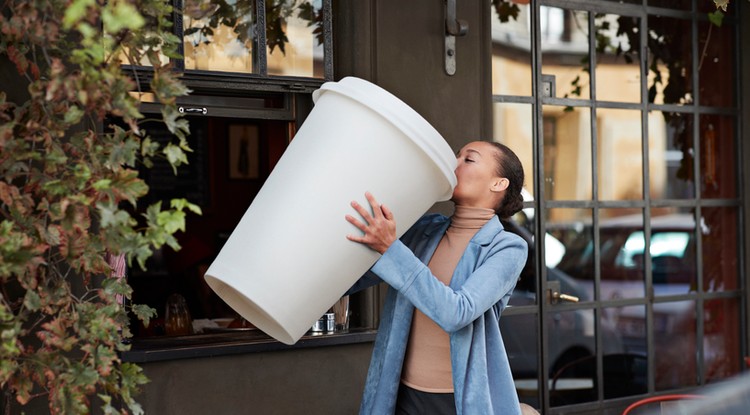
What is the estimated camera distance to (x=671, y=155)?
555cm

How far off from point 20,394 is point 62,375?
0.60ft

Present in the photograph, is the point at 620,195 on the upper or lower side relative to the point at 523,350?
upper

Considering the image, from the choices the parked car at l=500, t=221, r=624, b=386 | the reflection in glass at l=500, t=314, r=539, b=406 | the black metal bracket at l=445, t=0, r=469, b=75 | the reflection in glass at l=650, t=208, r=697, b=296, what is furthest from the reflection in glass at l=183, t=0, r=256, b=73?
the reflection in glass at l=650, t=208, r=697, b=296

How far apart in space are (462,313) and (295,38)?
6.06 ft

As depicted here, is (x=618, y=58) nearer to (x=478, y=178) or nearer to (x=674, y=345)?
(x=674, y=345)

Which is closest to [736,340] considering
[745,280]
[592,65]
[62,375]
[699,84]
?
[745,280]

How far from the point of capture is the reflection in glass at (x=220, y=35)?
389 cm

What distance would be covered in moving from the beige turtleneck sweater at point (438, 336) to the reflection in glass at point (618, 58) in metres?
2.44

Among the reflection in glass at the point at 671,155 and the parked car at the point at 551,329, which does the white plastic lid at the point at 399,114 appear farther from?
the reflection in glass at the point at 671,155

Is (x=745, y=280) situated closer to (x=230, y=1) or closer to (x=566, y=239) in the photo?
(x=566, y=239)

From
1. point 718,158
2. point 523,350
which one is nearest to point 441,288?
point 523,350

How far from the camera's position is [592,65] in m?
5.20

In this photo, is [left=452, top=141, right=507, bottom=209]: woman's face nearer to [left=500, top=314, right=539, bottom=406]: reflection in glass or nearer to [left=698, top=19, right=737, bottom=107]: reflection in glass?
[left=500, top=314, right=539, bottom=406]: reflection in glass

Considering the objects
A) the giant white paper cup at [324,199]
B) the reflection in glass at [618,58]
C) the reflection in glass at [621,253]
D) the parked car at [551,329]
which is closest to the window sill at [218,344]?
the parked car at [551,329]
